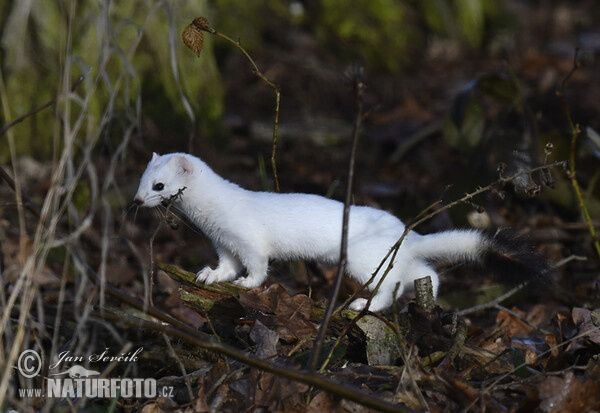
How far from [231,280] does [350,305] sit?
0.53 metres

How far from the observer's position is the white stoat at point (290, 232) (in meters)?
2.65

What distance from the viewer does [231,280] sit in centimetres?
288

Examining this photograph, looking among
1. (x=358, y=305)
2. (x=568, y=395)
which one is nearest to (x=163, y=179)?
(x=358, y=305)

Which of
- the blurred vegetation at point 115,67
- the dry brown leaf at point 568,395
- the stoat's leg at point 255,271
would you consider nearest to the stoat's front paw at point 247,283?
the stoat's leg at point 255,271

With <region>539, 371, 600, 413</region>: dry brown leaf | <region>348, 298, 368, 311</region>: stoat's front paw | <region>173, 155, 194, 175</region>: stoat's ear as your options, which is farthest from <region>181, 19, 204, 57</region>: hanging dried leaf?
<region>539, 371, 600, 413</region>: dry brown leaf

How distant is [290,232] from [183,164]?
49 centimetres

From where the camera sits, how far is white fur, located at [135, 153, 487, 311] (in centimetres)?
266

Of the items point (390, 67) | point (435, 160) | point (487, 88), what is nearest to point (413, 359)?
point (487, 88)

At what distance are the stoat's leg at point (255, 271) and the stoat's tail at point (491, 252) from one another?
60 cm

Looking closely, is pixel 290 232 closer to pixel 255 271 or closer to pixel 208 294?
pixel 255 271

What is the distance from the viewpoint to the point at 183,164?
2684 mm

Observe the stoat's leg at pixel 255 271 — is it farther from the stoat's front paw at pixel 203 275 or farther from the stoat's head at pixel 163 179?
the stoat's head at pixel 163 179

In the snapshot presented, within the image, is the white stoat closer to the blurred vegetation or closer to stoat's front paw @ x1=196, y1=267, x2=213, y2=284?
stoat's front paw @ x1=196, y1=267, x2=213, y2=284

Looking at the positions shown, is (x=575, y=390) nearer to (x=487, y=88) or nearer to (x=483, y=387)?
(x=483, y=387)
